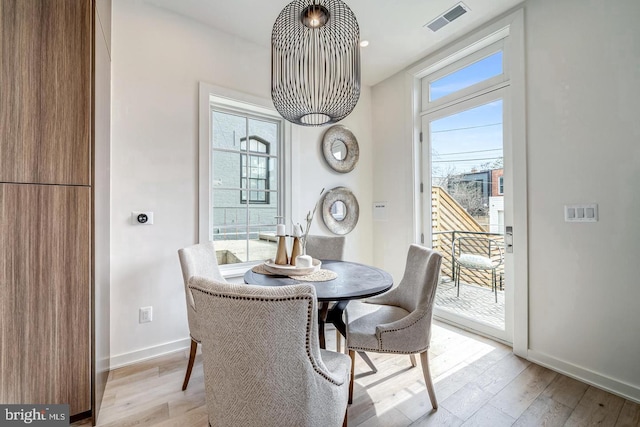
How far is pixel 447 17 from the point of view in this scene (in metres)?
2.42

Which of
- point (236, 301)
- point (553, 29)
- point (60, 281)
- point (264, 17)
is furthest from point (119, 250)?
point (553, 29)

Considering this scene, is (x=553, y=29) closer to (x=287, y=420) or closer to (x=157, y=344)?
(x=287, y=420)

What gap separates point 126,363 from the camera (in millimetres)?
2094

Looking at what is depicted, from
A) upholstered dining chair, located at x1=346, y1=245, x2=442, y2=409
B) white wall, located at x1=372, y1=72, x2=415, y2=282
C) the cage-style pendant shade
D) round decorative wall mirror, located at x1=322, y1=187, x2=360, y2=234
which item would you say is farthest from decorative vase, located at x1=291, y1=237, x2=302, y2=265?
white wall, located at x1=372, y1=72, x2=415, y2=282

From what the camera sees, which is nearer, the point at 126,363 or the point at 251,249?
the point at 126,363

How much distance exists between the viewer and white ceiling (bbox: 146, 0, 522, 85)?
226 cm

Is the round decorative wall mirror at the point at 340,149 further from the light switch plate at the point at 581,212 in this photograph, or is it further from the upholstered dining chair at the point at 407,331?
the light switch plate at the point at 581,212

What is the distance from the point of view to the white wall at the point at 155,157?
210cm

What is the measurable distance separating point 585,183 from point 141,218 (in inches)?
127

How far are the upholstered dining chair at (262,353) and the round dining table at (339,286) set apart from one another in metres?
0.48

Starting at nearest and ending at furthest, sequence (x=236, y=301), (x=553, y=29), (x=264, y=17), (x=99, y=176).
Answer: (x=236, y=301)
(x=99, y=176)
(x=553, y=29)
(x=264, y=17)

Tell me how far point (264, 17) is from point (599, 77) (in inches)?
100

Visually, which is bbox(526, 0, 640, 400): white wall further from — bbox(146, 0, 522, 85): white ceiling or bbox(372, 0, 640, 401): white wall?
bbox(146, 0, 522, 85): white ceiling

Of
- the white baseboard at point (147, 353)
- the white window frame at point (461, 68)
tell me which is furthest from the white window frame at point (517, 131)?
the white baseboard at point (147, 353)
